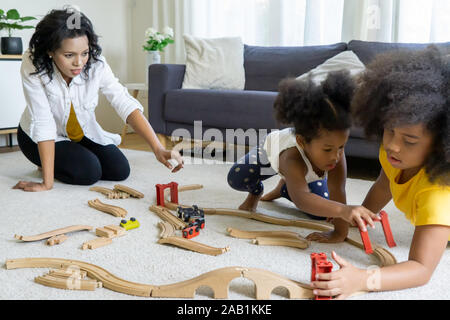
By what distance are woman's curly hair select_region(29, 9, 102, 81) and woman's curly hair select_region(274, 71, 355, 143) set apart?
37.8 inches

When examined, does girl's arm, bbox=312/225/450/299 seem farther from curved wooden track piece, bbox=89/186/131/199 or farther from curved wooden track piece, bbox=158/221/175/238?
curved wooden track piece, bbox=89/186/131/199

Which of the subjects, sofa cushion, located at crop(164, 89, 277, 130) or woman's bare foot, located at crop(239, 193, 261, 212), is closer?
woman's bare foot, located at crop(239, 193, 261, 212)

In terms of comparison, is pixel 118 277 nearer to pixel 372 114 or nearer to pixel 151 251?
pixel 151 251

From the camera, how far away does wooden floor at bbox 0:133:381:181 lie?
2.36 m

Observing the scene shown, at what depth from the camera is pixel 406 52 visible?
1062mm

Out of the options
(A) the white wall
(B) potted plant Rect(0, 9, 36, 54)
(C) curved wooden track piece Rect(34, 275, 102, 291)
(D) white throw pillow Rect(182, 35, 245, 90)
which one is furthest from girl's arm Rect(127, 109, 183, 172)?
(A) the white wall

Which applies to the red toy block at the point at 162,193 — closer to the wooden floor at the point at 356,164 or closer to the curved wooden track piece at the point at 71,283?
the curved wooden track piece at the point at 71,283

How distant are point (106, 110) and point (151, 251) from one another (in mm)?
2780

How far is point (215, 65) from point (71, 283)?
2253 millimetres

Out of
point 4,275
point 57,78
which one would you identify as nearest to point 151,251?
point 4,275

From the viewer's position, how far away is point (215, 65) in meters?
3.05

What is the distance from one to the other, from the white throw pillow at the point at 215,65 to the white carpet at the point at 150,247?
3.80ft

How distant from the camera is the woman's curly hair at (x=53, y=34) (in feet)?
5.59
